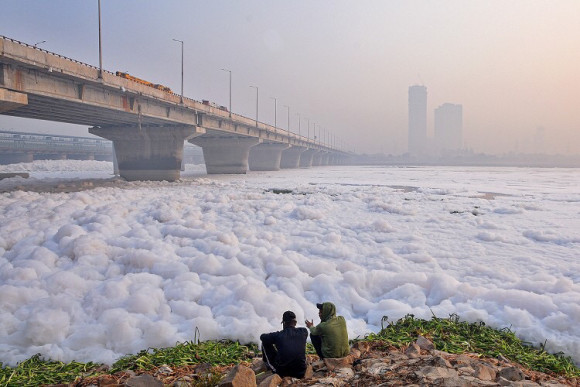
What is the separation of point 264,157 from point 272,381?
2770 inches

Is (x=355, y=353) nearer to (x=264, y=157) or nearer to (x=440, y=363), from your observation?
(x=440, y=363)

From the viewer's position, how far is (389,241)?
10.3 meters

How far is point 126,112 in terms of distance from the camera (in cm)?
2850

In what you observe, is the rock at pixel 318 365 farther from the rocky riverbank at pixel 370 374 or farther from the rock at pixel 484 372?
the rock at pixel 484 372

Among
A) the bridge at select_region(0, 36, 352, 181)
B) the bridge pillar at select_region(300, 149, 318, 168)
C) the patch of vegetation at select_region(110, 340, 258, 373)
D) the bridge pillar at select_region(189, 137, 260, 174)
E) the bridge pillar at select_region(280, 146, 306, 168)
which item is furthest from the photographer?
the bridge pillar at select_region(300, 149, 318, 168)

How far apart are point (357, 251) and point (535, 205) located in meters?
11.0

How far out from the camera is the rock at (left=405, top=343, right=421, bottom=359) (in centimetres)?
409

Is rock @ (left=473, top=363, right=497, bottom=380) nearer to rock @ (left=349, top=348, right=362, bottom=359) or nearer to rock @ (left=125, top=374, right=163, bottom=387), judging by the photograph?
rock @ (left=349, top=348, right=362, bottom=359)

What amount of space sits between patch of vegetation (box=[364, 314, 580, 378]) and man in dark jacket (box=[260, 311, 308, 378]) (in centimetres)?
157

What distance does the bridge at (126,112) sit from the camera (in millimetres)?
19442

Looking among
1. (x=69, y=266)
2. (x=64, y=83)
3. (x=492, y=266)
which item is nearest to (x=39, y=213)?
(x=69, y=266)

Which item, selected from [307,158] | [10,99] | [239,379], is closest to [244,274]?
[239,379]

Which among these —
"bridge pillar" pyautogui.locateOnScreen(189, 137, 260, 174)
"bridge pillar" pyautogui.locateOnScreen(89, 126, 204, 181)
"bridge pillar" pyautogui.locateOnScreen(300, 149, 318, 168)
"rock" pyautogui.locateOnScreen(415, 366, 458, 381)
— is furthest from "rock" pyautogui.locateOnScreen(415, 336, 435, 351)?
"bridge pillar" pyautogui.locateOnScreen(300, 149, 318, 168)

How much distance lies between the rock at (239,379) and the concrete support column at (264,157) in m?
69.8
